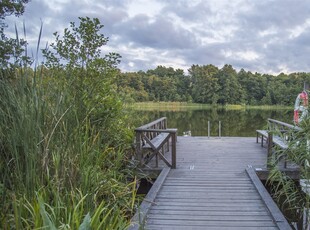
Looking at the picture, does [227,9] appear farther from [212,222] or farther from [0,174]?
[0,174]

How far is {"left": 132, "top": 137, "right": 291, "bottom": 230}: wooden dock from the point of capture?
2824mm

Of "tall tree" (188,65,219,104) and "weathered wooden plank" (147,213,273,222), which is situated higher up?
"tall tree" (188,65,219,104)

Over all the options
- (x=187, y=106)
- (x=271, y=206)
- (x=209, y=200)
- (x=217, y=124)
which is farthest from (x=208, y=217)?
(x=187, y=106)

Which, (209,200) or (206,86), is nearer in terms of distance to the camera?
(209,200)

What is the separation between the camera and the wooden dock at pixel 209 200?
2.82 metres

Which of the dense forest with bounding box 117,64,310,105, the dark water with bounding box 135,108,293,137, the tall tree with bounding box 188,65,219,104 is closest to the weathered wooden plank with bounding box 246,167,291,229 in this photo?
the dark water with bounding box 135,108,293,137

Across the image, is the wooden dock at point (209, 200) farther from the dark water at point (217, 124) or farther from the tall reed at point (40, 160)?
the dark water at point (217, 124)

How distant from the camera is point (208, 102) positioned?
149 ft

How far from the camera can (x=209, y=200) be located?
345cm

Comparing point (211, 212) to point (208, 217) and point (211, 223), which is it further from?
point (211, 223)

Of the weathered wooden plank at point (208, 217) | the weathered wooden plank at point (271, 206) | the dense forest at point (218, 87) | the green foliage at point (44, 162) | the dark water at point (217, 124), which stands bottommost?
the dark water at point (217, 124)

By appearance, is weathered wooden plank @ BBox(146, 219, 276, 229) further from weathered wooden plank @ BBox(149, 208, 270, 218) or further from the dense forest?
the dense forest

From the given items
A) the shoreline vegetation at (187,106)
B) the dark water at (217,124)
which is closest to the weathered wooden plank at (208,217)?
the dark water at (217,124)

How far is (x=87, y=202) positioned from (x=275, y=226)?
175 cm
